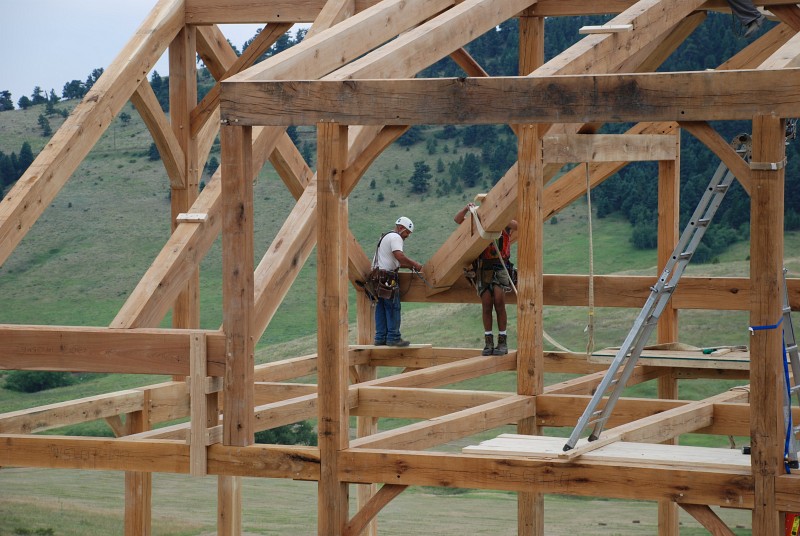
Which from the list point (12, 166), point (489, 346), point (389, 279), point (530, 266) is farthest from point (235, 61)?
point (12, 166)

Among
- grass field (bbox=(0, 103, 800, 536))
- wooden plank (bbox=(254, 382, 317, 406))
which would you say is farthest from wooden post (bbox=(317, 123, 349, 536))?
grass field (bbox=(0, 103, 800, 536))

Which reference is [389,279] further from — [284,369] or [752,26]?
[752,26]

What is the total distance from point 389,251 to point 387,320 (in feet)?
2.39

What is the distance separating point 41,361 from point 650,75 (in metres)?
3.74

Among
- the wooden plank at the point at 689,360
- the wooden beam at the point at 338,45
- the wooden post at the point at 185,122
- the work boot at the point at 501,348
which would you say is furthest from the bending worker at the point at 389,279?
the wooden beam at the point at 338,45

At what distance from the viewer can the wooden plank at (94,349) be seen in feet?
23.1

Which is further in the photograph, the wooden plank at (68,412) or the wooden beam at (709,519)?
the wooden plank at (68,412)

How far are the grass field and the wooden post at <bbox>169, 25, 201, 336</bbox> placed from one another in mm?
9918

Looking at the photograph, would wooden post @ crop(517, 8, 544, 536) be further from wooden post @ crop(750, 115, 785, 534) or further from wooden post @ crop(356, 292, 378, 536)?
wooden post @ crop(356, 292, 378, 536)

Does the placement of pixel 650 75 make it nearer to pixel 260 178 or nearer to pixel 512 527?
pixel 512 527

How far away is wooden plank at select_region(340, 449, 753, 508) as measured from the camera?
6.20 m

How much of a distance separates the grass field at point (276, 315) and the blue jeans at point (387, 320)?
28.6 ft

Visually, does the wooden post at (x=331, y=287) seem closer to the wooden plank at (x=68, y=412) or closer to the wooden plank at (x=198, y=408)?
the wooden plank at (x=198, y=408)

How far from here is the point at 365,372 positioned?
11.9 metres
